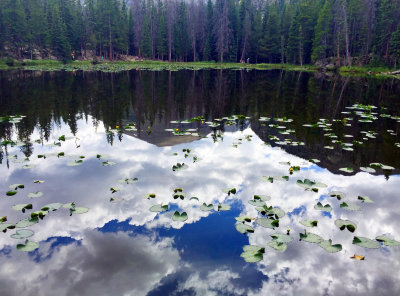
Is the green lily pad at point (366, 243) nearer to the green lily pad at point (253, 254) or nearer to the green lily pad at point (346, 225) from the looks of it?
Answer: the green lily pad at point (346, 225)

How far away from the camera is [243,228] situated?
5016 millimetres

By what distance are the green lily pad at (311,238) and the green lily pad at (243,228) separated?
840mm

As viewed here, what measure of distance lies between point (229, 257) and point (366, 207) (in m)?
3.42

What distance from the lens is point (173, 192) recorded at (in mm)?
6398

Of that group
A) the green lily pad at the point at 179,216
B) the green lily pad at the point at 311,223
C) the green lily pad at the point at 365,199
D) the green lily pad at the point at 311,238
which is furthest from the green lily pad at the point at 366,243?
the green lily pad at the point at 179,216

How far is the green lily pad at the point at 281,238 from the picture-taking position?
4668 millimetres

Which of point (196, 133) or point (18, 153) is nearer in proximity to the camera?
point (18, 153)

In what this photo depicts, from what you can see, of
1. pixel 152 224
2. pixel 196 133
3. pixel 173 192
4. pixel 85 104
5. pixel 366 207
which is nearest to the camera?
pixel 152 224

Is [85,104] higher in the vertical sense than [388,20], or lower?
lower

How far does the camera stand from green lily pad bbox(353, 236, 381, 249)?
4.65 meters

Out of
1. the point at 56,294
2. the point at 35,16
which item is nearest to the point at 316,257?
the point at 56,294

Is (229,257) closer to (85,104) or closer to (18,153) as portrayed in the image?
(18,153)

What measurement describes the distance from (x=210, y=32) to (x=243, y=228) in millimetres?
81703

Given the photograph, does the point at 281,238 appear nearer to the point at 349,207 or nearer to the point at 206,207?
the point at 206,207
